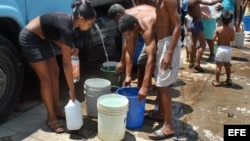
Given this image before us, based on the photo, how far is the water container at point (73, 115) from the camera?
154 inches

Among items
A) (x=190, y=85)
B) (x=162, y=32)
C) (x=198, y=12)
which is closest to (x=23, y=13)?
(x=162, y=32)

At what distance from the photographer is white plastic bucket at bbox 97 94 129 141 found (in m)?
3.74

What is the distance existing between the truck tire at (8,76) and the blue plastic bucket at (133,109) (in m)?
1.31

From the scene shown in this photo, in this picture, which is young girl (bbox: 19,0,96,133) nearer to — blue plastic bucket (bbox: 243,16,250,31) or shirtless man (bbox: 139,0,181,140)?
shirtless man (bbox: 139,0,181,140)

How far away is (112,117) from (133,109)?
1.58 ft

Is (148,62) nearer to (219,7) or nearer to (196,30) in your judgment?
(196,30)

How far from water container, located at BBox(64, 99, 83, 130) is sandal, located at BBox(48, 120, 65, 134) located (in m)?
0.17

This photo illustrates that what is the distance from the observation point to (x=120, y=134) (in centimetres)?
389

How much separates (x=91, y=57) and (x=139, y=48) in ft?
3.89

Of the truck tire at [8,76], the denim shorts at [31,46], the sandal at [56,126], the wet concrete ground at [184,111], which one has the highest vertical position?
the denim shorts at [31,46]

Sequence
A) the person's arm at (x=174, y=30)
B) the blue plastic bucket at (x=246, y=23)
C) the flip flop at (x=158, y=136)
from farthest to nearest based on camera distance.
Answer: the blue plastic bucket at (x=246, y=23), the flip flop at (x=158, y=136), the person's arm at (x=174, y=30)

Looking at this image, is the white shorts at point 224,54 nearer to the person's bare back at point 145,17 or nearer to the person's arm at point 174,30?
the person's bare back at point 145,17

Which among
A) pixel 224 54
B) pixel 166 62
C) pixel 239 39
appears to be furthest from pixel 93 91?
pixel 239 39

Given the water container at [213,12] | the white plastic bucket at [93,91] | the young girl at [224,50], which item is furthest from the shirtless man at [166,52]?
the water container at [213,12]
